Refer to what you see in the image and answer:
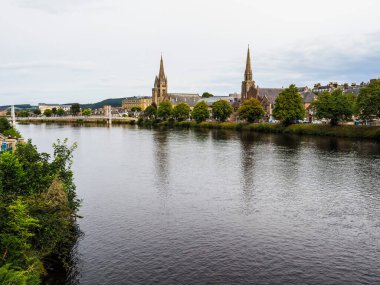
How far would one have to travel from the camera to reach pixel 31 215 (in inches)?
977

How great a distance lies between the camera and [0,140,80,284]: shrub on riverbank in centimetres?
2081

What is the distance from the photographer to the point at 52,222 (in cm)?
2544

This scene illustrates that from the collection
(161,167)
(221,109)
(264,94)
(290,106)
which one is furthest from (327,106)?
(264,94)

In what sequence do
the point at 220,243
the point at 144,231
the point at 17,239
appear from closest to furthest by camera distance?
the point at 17,239
the point at 220,243
the point at 144,231

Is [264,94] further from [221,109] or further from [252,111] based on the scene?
[252,111]

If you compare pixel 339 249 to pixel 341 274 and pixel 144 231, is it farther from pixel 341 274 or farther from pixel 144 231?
pixel 144 231

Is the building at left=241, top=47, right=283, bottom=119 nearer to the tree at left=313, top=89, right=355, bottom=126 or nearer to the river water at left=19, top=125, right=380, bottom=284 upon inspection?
the tree at left=313, top=89, right=355, bottom=126

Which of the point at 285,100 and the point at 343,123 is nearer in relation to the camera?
the point at 343,123

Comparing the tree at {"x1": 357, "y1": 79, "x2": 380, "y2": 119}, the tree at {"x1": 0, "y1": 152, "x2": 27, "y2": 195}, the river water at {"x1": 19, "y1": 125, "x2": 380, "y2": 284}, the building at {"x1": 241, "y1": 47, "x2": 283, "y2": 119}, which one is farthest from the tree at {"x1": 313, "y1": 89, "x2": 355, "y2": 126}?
the tree at {"x1": 0, "y1": 152, "x2": 27, "y2": 195}

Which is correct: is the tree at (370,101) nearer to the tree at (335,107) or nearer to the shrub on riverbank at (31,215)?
the tree at (335,107)

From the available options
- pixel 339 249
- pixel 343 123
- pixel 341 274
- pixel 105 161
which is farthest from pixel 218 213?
pixel 343 123

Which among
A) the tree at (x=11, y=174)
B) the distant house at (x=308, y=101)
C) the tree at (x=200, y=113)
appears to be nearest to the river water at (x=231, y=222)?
the tree at (x=11, y=174)

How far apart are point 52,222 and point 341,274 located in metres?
19.8

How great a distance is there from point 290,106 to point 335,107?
17.9 meters
